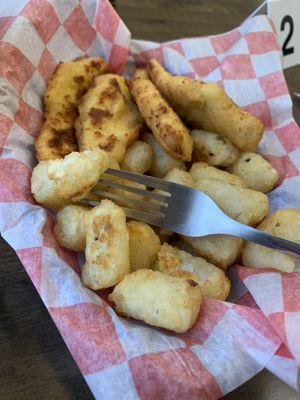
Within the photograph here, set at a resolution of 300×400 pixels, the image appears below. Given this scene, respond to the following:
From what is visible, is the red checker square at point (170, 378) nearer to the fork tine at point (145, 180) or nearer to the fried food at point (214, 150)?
the fork tine at point (145, 180)

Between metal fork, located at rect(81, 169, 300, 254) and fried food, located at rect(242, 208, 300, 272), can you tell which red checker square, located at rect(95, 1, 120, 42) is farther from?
fried food, located at rect(242, 208, 300, 272)

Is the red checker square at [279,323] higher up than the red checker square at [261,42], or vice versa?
the red checker square at [261,42]

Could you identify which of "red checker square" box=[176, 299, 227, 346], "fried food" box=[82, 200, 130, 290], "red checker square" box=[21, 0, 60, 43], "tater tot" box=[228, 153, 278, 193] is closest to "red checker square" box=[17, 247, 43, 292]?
"fried food" box=[82, 200, 130, 290]

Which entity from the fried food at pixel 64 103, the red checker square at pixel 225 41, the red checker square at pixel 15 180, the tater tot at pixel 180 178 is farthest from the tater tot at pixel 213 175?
the red checker square at pixel 225 41

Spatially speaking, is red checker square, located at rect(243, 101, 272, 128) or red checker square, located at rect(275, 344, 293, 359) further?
red checker square, located at rect(243, 101, 272, 128)

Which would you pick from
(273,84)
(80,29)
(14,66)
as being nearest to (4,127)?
(14,66)

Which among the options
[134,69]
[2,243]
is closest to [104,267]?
[2,243]
